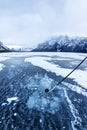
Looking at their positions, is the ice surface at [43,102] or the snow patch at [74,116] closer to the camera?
the snow patch at [74,116]

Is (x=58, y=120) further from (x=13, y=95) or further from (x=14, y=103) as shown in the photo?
(x=13, y=95)

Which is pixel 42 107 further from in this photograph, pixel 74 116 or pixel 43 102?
pixel 74 116

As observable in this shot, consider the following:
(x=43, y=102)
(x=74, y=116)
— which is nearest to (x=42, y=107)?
(x=43, y=102)

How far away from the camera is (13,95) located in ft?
36.0

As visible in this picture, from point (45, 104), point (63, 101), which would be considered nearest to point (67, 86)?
point (63, 101)

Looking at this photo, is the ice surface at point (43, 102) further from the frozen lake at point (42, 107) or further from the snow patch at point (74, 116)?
the snow patch at point (74, 116)

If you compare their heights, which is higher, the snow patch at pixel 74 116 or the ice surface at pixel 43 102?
the ice surface at pixel 43 102

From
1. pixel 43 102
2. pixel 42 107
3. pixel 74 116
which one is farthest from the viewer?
pixel 43 102

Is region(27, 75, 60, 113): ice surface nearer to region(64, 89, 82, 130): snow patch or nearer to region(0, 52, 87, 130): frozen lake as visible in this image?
region(0, 52, 87, 130): frozen lake

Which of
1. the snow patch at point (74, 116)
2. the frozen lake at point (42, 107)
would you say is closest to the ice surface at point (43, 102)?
the frozen lake at point (42, 107)

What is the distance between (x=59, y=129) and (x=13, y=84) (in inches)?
299

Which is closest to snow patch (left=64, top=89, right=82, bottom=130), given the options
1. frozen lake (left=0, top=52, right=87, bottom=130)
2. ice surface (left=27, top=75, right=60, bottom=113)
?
frozen lake (left=0, top=52, right=87, bottom=130)

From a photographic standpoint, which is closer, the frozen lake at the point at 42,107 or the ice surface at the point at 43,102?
the frozen lake at the point at 42,107

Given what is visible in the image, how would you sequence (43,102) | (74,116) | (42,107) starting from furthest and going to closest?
(43,102), (42,107), (74,116)
